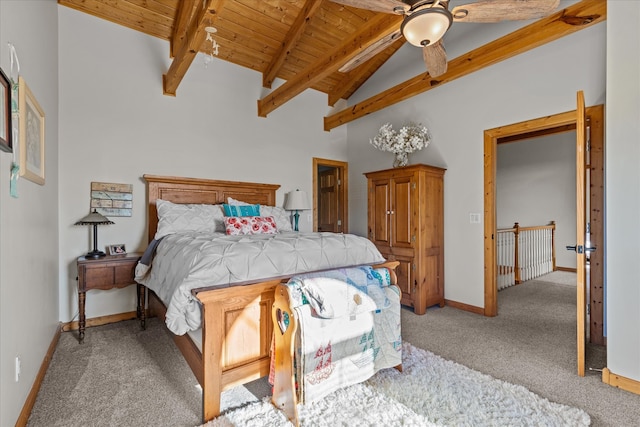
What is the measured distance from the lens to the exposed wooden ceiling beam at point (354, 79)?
4728 millimetres

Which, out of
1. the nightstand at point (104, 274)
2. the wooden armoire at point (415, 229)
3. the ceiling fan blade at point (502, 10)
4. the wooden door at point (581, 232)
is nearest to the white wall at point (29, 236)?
the nightstand at point (104, 274)

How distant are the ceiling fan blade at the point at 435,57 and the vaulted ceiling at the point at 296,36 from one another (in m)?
0.30

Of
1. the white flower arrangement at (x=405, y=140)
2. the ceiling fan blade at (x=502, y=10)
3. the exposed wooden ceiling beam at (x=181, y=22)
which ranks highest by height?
the exposed wooden ceiling beam at (x=181, y=22)

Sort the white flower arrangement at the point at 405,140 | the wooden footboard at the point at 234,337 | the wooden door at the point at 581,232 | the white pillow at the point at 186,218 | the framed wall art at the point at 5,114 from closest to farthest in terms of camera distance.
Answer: the framed wall art at the point at 5,114, the wooden footboard at the point at 234,337, the wooden door at the point at 581,232, the white pillow at the point at 186,218, the white flower arrangement at the point at 405,140

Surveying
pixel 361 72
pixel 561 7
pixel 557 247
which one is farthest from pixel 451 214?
pixel 557 247

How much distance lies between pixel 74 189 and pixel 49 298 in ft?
4.02

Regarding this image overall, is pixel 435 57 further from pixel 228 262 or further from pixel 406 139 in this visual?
pixel 228 262

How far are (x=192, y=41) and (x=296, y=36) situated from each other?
153 centimetres

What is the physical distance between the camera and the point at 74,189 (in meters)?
3.26

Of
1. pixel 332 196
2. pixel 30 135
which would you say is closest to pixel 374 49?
pixel 30 135

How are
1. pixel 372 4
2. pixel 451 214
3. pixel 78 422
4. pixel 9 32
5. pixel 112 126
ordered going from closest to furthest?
pixel 9 32
pixel 78 422
pixel 372 4
pixel 112 126
pixel 451 214

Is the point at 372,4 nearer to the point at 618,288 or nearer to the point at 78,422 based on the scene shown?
the point at 618,288

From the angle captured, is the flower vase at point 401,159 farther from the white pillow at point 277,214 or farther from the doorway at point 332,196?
the white pillow at point 277,214

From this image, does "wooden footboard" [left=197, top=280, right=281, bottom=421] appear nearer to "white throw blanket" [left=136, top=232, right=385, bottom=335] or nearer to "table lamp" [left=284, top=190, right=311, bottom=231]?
"white throw blanket" [left=136, top=232, right=385, bottom=335]
